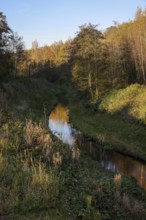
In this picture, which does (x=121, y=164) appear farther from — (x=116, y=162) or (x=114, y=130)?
(x=114, y=130)

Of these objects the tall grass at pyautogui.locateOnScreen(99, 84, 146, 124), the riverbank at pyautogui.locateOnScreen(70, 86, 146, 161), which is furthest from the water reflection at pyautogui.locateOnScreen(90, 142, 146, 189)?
the tall grass at pyautogui.locateOnScreen(99, 84, 146, 124)

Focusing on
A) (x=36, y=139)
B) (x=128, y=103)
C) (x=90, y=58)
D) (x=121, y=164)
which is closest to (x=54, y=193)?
(x=36, y=139)

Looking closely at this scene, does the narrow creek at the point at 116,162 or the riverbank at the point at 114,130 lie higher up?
the riverbank at the point at 114,130

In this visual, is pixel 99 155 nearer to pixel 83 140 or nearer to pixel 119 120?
pixel 83 140

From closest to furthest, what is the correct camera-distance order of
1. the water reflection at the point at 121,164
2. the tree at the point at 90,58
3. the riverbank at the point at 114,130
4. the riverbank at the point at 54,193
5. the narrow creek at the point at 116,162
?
the riverbank at the point at 54,193 → the narrow creek at the point at 116,162 → the water reflection at the point at 121,164 → the riverbank at the point at 114,130 → the tree at the point at 90,58

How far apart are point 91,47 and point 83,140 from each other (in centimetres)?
1808

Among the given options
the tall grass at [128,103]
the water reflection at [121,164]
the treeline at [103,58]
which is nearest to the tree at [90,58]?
the treeline at [103,58]

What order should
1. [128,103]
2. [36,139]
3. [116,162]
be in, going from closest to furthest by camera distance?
[36,139]
[116,162]
[128,103]

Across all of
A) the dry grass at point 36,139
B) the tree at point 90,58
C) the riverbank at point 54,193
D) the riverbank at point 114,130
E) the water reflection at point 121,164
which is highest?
the tree at point 90,58

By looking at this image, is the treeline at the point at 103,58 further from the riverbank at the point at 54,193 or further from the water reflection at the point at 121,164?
the riverbank at the point at 54,193

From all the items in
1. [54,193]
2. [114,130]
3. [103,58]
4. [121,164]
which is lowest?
[121,164]

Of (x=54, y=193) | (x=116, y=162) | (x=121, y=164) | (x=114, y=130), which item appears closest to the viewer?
(x=54, y=193)

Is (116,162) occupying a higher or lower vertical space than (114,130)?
lower

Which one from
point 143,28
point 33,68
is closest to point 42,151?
point 143,28
